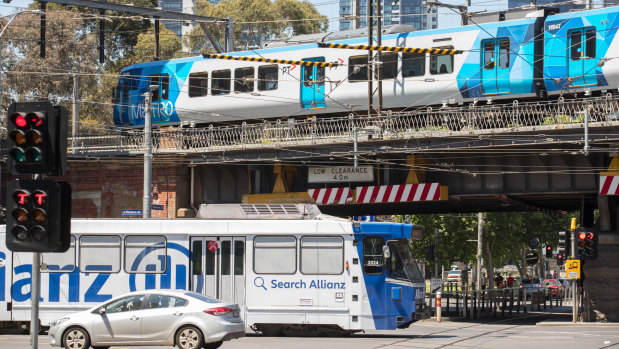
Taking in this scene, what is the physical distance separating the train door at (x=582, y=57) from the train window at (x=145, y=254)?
13.9m

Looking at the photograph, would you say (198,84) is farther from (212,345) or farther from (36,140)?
(36,140)

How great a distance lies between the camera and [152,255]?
80.3 ft

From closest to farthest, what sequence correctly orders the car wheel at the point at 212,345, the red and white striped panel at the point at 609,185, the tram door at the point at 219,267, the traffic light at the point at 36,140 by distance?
the traffic light at the point at 36,140, the car wheel at the point at 212,345, the tram door at the point at 219,267, the red and white striped panel at the point at 609,185

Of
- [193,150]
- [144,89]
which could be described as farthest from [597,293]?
[144,89]

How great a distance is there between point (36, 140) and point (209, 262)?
12.9 metres

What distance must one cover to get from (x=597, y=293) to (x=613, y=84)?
6941mm

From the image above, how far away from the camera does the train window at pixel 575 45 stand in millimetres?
30781

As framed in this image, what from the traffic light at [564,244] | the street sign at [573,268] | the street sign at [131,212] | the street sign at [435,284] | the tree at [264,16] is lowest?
the street sign at [435,284]

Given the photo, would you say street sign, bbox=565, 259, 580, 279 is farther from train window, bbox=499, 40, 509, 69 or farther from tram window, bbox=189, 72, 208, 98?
tram window, bbox=189, 72, 208, 98

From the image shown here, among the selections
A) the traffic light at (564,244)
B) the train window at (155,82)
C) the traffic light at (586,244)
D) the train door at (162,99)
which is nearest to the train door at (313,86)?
the train door at (162,99)

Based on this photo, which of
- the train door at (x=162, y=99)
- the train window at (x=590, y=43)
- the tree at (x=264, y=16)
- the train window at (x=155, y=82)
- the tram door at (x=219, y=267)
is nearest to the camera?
the tram door at (x=219, y=267)

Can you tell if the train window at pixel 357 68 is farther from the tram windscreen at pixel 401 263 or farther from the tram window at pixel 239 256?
the tram window at pixel 239 256

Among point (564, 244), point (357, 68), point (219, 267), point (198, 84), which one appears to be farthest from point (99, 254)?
point (198, 84)

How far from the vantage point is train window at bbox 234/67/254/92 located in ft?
126
